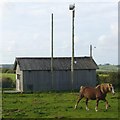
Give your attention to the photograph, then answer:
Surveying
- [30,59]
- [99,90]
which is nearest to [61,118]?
[99,90]

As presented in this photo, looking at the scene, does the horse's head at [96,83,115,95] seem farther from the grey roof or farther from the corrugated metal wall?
the grey roof

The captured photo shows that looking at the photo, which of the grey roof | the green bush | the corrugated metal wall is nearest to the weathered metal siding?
the corrugated metal wall

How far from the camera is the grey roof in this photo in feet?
151

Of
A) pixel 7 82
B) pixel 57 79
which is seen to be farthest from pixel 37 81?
pixel 7 82

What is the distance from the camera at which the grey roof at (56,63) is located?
46.0 meters

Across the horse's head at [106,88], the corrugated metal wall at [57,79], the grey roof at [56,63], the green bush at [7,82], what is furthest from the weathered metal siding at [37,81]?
the horse's head at [106,88]

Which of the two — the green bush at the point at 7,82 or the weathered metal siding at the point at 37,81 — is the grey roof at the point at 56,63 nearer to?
the weathered metal siding at the point at 37,81

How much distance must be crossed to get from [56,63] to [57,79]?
260cm

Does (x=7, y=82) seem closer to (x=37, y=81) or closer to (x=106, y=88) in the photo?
(x=37, y=81)

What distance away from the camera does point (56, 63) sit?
156ft

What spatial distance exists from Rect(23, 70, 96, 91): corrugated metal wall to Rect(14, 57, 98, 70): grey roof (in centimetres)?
62

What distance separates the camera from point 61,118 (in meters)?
17.6

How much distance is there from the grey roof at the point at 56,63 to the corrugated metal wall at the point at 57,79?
2.04 feet

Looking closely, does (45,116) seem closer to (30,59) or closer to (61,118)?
(61,118)
